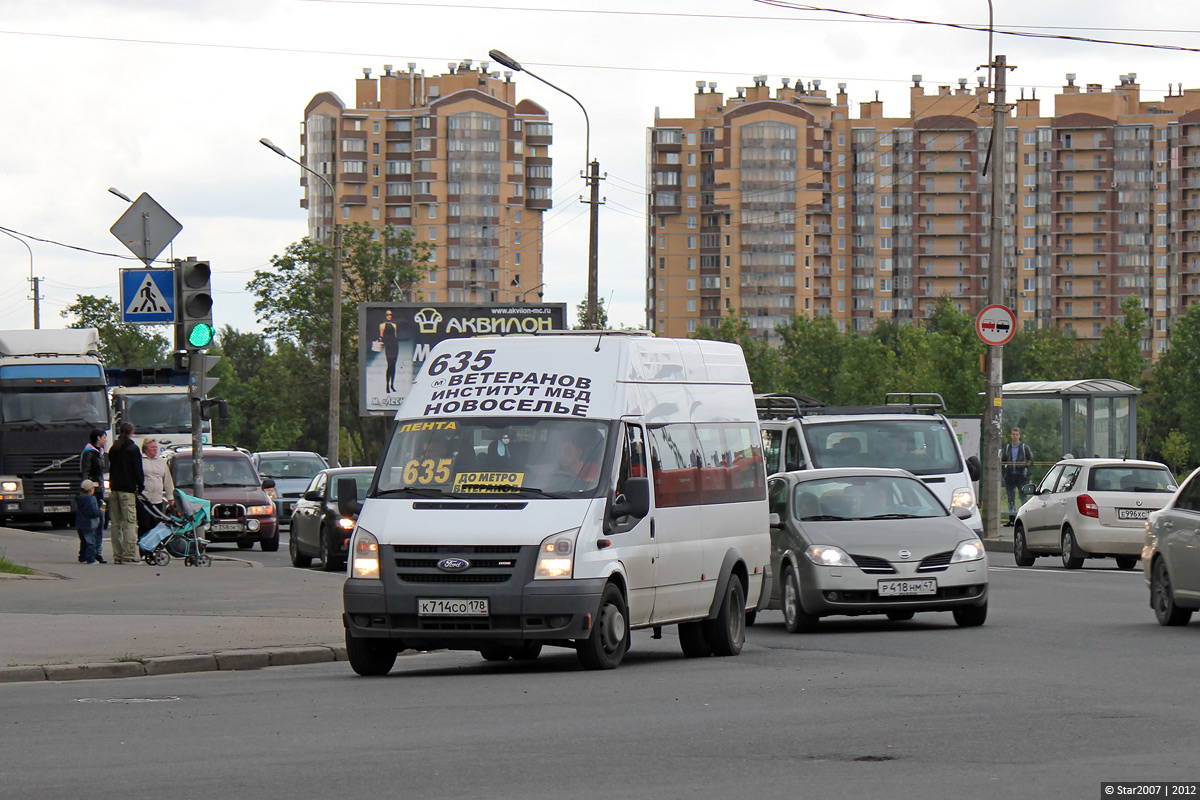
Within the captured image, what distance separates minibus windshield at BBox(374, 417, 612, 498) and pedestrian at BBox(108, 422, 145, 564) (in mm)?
12946

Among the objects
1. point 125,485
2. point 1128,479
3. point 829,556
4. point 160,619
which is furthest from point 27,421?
point 829,556

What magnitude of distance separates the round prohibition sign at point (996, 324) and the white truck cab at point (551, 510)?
17455 mm

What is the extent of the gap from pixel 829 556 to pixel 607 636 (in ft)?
13.5

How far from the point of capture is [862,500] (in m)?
17.0

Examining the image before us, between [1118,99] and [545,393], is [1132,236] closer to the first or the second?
[1118,99]

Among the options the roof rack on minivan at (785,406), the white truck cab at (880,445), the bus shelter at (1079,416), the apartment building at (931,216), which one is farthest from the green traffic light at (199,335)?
the apartment building at (931,216)

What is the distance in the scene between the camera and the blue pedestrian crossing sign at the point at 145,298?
854 inches

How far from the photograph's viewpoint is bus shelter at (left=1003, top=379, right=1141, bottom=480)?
119 ft

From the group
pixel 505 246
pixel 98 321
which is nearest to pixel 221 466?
pixel 98 321

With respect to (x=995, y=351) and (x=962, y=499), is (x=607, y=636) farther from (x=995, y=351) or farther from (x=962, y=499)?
(x=995, y=351)

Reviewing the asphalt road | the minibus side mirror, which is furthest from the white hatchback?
the minibus side mirror

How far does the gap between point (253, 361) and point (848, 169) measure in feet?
188

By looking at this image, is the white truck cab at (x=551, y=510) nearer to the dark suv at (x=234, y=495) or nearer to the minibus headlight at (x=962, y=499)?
the minibus headlight at (x=962, y=499)

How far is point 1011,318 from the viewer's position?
1230 inches
